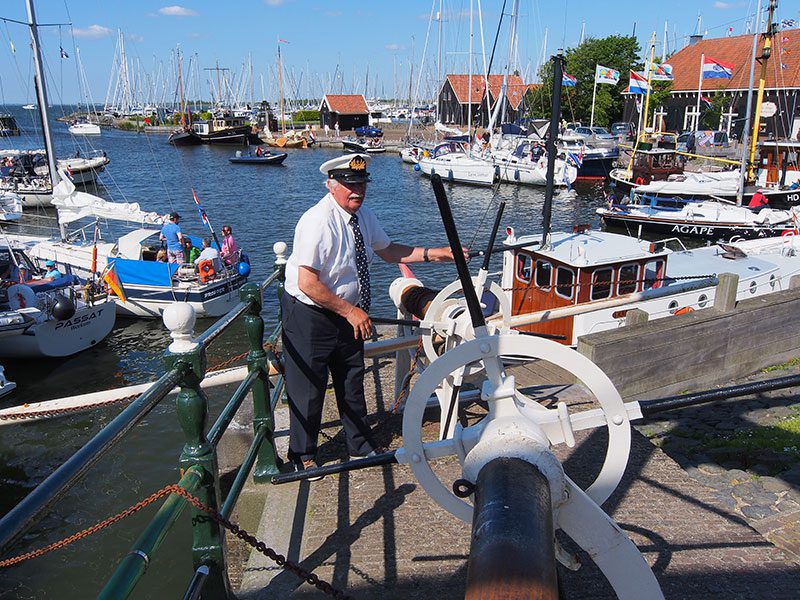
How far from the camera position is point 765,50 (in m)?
25.7

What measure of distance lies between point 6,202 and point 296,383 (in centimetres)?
3686

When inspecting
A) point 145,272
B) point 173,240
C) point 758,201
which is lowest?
point 145,272

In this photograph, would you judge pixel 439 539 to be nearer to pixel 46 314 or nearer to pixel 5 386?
pixel 5 386

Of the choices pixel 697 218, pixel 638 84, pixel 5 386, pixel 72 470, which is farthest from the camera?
pixel 638 84

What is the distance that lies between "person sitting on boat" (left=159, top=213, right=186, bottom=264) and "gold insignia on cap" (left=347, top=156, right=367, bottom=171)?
16164mm

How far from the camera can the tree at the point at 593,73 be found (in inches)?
2461

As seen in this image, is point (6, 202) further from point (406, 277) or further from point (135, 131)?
point (135, 131)

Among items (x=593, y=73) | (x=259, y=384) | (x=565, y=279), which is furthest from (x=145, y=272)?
(x=593, y=73)

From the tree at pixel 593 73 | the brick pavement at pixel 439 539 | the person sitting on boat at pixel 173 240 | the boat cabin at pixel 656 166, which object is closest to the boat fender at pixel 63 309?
the person sitting on boat at pixel 173 240

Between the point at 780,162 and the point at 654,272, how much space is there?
90.3 feet

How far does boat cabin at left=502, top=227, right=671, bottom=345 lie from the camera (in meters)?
11.1

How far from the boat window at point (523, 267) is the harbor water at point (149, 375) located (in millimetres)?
1083

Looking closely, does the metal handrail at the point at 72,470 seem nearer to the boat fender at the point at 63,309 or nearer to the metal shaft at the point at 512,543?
the metal shaft at the point at 512,543

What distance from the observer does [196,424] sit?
2.65 m
